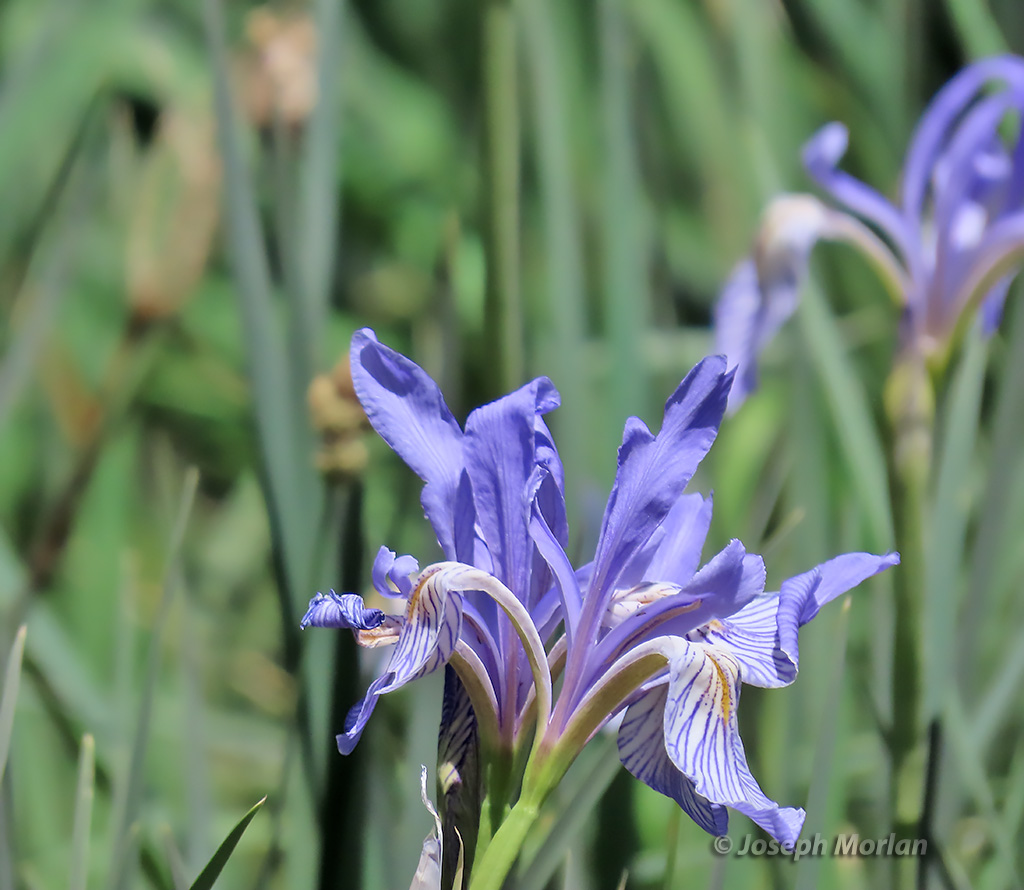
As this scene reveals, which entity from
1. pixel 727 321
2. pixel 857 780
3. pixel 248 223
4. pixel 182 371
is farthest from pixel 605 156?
pixel 182 371

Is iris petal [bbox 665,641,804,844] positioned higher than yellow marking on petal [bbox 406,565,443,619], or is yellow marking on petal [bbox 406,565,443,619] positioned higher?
yellow marking on petal [bbox 406,565,443,619]

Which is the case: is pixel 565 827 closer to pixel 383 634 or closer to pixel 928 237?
pixel 383 634

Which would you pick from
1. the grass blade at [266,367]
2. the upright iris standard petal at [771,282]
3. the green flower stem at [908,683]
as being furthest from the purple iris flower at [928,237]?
the grass blade at [266,367]

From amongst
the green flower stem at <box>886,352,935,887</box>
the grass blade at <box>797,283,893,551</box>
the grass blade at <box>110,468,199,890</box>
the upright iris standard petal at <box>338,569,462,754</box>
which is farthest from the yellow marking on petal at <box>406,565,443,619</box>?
the grass blade at <box>797,283,893,551</box>

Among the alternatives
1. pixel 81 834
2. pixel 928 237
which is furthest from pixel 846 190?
pixel 81 834

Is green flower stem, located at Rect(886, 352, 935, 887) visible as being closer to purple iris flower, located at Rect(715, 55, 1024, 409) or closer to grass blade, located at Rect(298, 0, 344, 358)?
purple iris flower, located at Rect(715, 55, 1024, 409)

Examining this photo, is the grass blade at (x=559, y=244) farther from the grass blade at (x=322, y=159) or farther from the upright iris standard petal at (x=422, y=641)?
the upright iris standard petal at (x=422, y=641)
